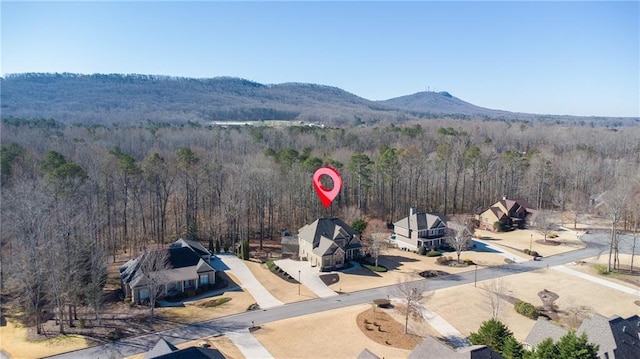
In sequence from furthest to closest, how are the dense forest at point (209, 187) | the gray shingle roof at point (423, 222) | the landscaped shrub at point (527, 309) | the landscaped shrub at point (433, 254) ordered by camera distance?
the gray shingle roof at point (423, 222), the landscaped shrub at point (433, 254), the dense forest at point (209, 187), the landscaped shrub at point (527, 309)

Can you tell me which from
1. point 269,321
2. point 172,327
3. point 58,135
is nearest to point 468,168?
point 269,321

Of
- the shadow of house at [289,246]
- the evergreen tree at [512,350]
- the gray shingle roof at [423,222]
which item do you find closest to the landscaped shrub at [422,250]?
the gray shingle roof at [423,222]

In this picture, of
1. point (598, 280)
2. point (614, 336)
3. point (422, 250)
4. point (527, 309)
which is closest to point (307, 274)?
point (422, 250)

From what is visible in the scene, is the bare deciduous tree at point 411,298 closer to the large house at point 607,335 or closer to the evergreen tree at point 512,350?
the evergreen tree at point 512,350

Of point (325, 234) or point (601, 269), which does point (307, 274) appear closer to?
point (325, 234)

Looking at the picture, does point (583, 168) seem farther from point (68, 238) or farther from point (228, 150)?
Answer: point (68, 238)

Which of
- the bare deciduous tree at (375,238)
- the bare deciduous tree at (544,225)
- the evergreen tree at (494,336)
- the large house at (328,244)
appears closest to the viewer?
the evergreen tree at (494,336)

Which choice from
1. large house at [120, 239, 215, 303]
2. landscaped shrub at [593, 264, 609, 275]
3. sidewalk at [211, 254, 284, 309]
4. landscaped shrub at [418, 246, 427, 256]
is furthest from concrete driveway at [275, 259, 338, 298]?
landscaped shrub at [593, 264, 609, 275]
